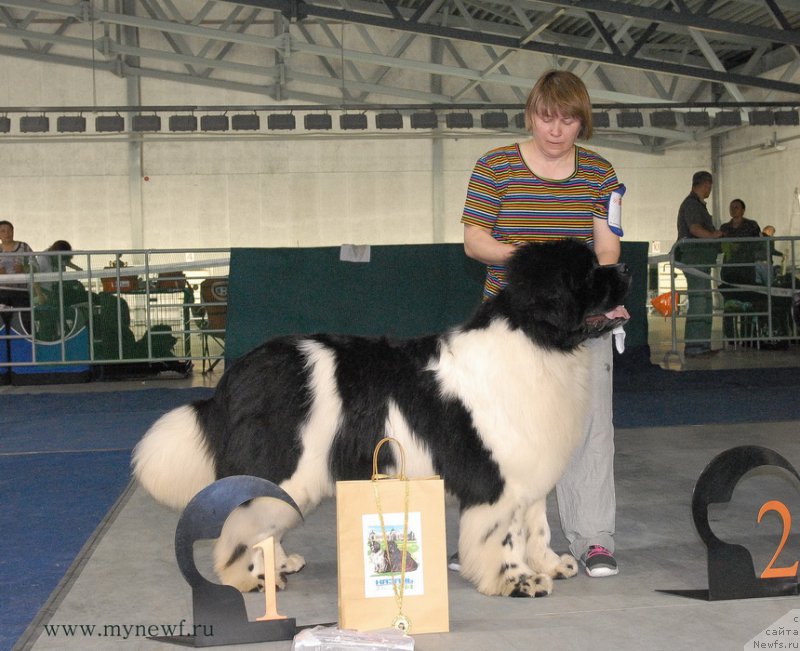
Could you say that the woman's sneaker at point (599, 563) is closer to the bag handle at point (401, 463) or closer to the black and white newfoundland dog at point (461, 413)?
the black and white newfoundland dog at point (461, 413)

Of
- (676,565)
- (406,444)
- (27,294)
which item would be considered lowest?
(676,565)

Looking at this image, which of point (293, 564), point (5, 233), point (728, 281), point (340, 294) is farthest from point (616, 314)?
point (5, 233)

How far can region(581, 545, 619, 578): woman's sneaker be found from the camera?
11.0ft

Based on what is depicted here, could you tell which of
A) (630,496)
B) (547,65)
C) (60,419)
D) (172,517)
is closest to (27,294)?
(60,419)

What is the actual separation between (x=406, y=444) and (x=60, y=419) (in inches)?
198

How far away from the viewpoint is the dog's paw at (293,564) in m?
3.41

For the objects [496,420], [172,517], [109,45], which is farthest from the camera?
[109,45]

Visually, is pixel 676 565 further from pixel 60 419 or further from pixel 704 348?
pixel 704 348

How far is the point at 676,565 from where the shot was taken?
11.3ft

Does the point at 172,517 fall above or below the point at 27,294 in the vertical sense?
below

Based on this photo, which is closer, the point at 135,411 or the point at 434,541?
the point at 434,541
